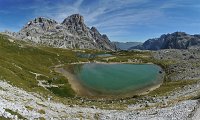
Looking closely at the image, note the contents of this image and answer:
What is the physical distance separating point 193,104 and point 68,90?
58312 mm

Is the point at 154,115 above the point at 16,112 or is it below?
below

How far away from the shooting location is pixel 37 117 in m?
36.4

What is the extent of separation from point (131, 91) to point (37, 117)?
72534 mm

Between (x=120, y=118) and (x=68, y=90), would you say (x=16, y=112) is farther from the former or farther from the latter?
(x=68, y=90)

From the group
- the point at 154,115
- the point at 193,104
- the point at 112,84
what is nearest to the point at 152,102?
the point at 193,104

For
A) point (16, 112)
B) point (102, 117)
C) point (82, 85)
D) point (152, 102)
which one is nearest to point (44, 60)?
point (82, 85)

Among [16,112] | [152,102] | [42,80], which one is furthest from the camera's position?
[42,80]

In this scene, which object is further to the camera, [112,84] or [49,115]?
[112,84]

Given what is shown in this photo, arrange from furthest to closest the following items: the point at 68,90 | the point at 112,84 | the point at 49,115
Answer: the point at 112,84 < the point at 68,90 < the point at 49,115

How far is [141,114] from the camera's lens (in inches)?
2000

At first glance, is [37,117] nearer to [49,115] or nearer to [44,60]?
[49,115]

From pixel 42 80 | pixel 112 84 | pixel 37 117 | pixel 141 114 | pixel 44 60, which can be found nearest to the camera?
pixel 37 117

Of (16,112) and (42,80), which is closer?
(16,112)

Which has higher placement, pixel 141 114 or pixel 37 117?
pixel 37 117
